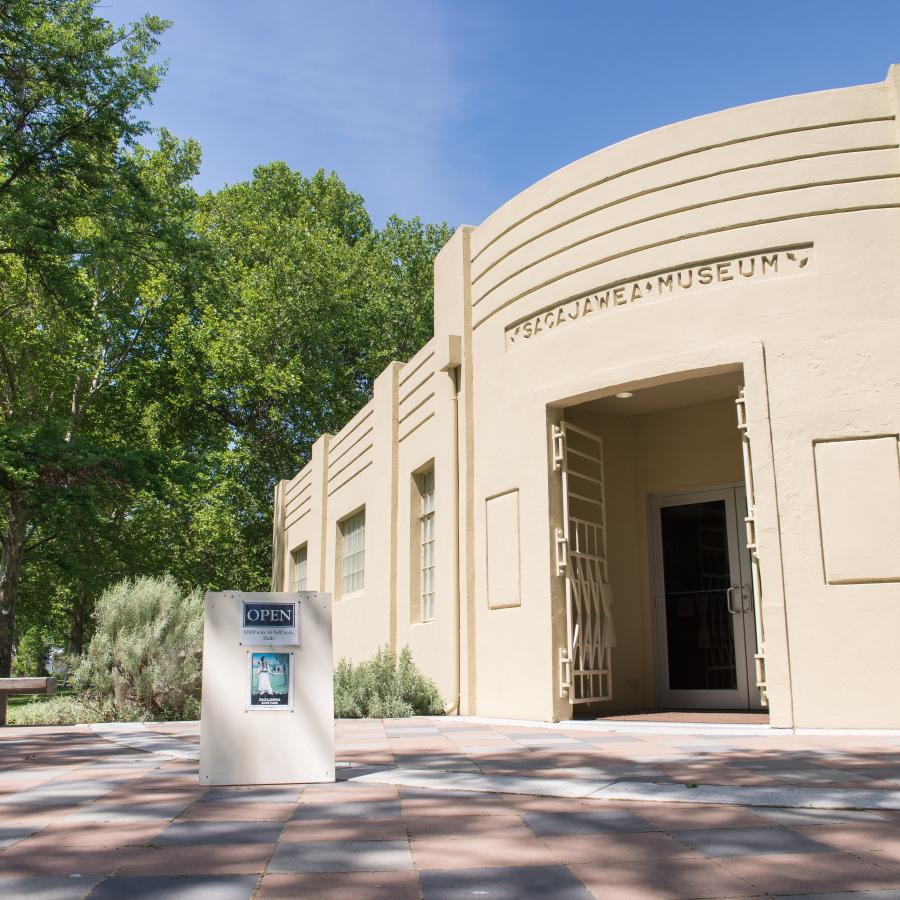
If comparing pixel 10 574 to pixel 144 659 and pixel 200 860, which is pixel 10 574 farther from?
Answer: pixel 200 860

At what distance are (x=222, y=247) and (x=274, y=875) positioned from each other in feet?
106

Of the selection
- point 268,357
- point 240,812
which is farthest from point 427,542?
point 268,357

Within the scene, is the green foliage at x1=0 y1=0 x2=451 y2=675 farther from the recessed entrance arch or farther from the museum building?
the recessed entrance arch

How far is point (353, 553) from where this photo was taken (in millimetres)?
17969

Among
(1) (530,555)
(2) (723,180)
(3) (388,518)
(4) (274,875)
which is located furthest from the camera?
(3) (388,518)

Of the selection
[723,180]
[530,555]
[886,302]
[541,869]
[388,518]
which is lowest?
[541,869]

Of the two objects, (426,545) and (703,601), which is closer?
→ (703,601)

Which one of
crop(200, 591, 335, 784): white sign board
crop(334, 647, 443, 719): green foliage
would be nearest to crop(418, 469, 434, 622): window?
crop(334, 647, 443, 719): green foliage

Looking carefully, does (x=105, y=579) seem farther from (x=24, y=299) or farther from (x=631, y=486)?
(x=631, y=486)

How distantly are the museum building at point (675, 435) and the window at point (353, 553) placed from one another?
117 inches

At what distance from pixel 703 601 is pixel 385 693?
13.6 feet

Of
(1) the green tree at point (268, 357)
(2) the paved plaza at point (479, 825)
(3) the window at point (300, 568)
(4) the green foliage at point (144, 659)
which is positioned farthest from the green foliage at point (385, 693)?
(1) the green tree at point (268, 357)

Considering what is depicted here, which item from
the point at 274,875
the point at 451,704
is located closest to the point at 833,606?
the point at 451,704

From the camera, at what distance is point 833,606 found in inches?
328
